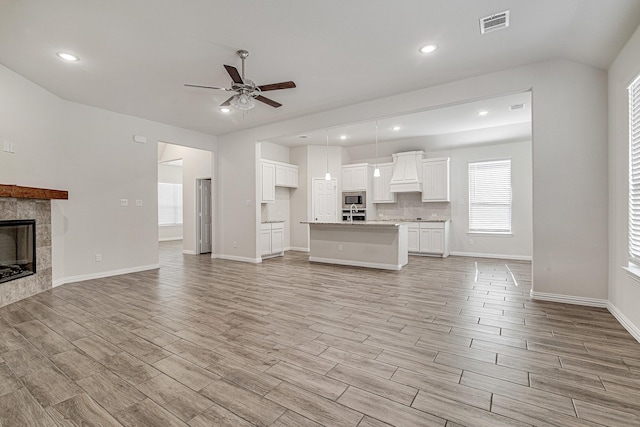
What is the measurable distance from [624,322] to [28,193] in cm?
694

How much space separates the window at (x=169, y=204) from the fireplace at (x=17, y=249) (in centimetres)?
740

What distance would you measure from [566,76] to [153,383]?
208 inches

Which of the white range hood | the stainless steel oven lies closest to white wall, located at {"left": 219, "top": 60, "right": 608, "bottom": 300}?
the white range hood

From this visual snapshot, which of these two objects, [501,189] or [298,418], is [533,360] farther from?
[501,189]

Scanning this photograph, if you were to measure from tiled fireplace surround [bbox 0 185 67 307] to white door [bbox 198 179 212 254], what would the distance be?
12.8ft

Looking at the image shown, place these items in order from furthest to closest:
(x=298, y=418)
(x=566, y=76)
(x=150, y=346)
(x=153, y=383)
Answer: (x=566, y=76) → (x=150, y=346) → (x=153, y=383) → (x=298, y=418)

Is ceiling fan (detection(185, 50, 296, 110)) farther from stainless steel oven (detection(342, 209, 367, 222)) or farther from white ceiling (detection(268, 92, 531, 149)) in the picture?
stainless steel oven (detection(342, 209, 367, 222))

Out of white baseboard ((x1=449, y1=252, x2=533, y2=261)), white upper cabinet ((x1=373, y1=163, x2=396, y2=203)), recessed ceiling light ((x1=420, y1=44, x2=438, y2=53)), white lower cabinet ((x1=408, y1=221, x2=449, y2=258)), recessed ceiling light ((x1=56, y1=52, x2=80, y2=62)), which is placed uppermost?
recessed ceiling light ((x1=420, y1=44, x2=438, y2=53))

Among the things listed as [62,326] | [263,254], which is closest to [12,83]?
[62,326]

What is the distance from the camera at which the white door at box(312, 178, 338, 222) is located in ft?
28.9

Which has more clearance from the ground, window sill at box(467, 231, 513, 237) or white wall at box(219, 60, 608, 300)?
white wall at box(219, 60, 608, 300)

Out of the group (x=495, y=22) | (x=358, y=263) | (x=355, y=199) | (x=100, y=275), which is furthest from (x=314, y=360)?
(x=355, y=199)

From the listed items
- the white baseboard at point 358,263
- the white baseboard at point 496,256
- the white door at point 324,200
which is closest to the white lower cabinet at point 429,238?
the white baseboard at point 496,256

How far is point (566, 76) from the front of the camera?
143 inches
